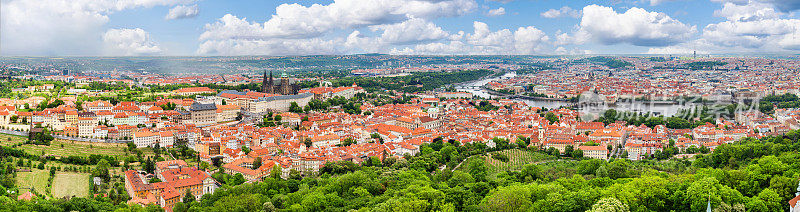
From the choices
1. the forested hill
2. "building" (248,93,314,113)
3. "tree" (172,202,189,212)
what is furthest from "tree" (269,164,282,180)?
"building" (248,93,314,113)

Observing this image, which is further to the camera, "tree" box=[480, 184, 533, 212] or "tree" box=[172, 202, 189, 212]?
"tree" box=[172, 202, 189, 212]

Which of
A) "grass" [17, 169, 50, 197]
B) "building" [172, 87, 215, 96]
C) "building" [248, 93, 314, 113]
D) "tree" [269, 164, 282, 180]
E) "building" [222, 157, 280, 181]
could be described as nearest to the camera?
"grass" [17, 169, 50, 197]

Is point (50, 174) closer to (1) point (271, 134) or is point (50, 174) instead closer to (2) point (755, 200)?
(1) point (271, 134)

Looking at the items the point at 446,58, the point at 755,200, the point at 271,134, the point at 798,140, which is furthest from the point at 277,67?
the point at 755,200

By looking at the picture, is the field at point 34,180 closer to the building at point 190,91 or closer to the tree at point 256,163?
the tree at point 256,163

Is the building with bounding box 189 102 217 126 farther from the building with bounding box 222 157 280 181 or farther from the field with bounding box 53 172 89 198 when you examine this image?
the field with bounding box 53 172 89 198

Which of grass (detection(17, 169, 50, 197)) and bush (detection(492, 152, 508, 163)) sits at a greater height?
bush (detection(492, 152, 508, 163))
